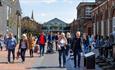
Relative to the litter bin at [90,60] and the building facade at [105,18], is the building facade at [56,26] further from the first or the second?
the litter bin at [90,60]

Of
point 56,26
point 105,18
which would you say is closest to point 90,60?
point 105,18

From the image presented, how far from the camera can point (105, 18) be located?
63.3 meters

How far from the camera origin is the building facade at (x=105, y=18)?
54812 millimetres

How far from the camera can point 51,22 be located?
170m

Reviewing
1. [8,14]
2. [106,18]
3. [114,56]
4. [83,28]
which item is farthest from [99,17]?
[114,56]

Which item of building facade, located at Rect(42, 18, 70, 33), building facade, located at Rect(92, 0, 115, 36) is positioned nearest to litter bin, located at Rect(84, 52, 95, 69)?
building facade, located at Rect(92, 0, 115, 36)

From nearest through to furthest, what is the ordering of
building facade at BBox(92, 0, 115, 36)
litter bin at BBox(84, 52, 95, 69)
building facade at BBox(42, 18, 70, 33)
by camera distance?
litter bin at BBox(84, 52, 95, 69) < building facade at BBox(92, 0, 115, 36) < building facade at BBox(42, 18, 70, 33)

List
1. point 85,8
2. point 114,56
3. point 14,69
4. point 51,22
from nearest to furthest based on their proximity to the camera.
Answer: point 14,69 → point 114,56 → point 85,8 → point 51,22

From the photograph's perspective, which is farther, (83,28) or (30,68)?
(83,28)

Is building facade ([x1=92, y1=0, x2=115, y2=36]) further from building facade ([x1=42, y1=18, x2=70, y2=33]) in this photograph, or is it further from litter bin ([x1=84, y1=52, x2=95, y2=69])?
building facade ([x1=42, y1=18, x2=70, y2=33])

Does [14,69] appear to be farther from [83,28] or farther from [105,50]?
[83,28]

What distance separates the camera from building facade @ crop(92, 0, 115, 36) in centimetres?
5481

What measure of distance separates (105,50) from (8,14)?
43.6 metres

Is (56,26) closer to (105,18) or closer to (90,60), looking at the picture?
(105,18)
